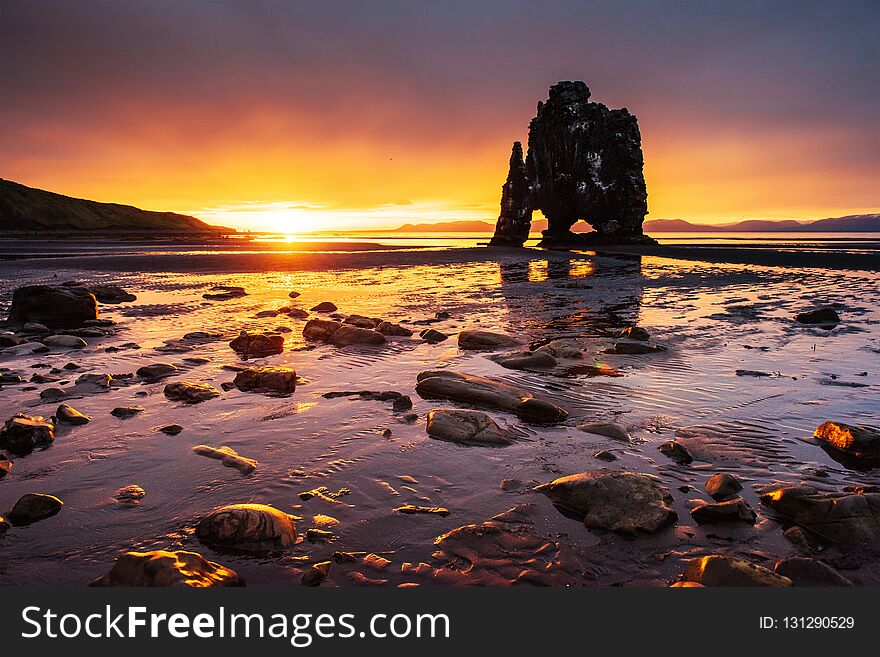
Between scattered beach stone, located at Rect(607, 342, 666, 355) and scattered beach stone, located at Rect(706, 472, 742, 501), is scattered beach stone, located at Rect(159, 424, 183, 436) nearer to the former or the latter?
scattered beach stone, located at Rect(706, 472, 742, 501)

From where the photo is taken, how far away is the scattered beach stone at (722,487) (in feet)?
11.5

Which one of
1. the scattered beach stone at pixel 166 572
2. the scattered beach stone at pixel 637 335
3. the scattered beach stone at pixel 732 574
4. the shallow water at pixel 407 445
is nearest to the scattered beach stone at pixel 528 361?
the shallow water at pixel 407 445

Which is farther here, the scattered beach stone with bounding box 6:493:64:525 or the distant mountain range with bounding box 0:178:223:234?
the distant mountain range with bounding box 0:178:223:234

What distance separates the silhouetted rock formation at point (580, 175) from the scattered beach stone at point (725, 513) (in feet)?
193

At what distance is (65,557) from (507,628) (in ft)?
8.71

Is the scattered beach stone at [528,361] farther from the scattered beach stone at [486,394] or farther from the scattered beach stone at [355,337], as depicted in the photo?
the scattered beach stone at [355,337]

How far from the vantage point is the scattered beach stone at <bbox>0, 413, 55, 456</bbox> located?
4.24 metres

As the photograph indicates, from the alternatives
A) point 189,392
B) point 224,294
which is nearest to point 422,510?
point 189,392

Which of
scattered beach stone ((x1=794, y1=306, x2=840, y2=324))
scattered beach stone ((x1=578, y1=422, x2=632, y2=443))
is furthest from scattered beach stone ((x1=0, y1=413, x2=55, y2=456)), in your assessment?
scattered beach stone ((x1=794, y1=306, x2=840, y2=324))

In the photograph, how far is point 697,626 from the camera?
7.52 ft

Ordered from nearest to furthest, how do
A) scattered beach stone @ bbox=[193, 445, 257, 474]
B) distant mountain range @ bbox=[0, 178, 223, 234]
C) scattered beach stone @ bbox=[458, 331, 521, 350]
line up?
scattered beach stone @ bbox=[193, 445, 257, 474] < scattered beach stone @ bbox=[458, 331, 521, 350] < distant mountain range @ bbox=[0, 178, 223, 234]

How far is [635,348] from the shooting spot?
322 inches

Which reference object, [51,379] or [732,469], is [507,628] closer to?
[732,469]

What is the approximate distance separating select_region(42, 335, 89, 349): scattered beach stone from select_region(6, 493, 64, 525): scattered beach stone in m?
6.56
